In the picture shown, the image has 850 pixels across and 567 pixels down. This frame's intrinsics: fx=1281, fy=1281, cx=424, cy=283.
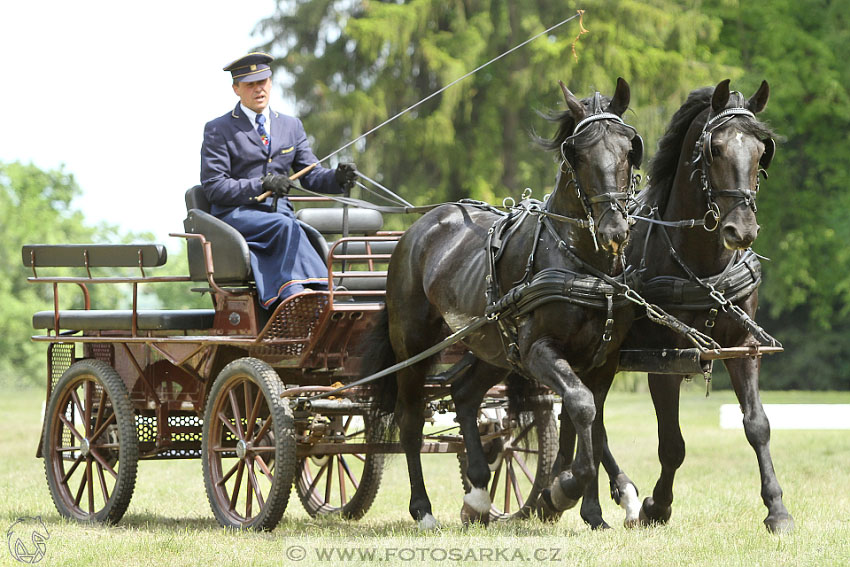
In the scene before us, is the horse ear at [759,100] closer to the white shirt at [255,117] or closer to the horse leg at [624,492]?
the horse leg at [624,492]

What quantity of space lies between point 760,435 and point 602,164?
170cm

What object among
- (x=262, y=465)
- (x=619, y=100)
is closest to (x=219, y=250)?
(x=262, y=465)

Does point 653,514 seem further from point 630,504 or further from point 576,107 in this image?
point 576,107

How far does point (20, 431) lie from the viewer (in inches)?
620

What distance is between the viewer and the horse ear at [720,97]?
6.32 meters

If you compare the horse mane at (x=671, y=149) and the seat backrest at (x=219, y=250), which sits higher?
the horse mane at (x=671, y=149)

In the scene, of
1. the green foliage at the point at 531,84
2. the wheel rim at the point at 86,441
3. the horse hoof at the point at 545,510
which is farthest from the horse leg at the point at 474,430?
the green foliage at the point at 531,84

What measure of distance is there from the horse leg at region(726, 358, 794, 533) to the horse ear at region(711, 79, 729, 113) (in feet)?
4.18

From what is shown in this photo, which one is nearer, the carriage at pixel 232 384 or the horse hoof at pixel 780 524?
the horse hoof at pixel 780 524

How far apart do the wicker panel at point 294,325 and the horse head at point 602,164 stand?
1756mm

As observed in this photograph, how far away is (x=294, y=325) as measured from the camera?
7.25 meters

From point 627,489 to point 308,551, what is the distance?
6.97 feet

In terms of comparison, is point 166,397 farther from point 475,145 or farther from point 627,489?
point 475,145

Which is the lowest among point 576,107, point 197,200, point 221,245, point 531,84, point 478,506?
point 478,506
